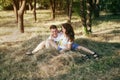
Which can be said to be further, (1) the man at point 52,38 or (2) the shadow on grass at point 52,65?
(1) the man at point 52,38

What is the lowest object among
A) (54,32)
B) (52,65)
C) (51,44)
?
(52,65)

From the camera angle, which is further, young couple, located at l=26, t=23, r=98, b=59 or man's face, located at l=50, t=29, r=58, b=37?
man's face, located at l=50, t=29, r=58, b=37

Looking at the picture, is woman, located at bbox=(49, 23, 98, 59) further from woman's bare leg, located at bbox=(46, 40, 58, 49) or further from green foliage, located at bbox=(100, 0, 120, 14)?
green foliage, located at bbox=(100, 0, 120, 14)

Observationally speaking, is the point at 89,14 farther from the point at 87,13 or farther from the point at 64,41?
the point at 64,41

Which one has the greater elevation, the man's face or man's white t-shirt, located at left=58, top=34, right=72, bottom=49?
the man's face

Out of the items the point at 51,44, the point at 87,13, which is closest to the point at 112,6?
the point at 87,13

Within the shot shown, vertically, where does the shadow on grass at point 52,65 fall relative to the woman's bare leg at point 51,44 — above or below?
below

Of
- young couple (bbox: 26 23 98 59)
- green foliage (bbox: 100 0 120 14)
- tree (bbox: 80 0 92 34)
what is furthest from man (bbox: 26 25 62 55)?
green foliage (bbox: 100 0 120 14)

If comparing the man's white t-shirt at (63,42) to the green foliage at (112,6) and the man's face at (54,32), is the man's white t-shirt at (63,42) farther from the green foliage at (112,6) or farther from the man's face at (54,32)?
the green foliage at (112,6)

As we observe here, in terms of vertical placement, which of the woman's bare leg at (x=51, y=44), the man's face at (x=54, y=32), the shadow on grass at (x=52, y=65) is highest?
the man's face at (x=54, y=32)

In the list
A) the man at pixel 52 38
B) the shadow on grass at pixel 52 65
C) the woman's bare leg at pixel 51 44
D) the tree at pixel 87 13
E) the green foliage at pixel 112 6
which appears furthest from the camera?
the green foliage at pixel 112 6

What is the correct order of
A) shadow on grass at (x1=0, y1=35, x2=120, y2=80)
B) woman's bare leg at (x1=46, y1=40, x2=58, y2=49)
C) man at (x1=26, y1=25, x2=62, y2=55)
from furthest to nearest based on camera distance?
man at (x1=26, y1=25, x2=62, y2=55)
woman's bare leg at (x1=46, y1=40, x2=58, y2=49)
shadow on grass at (x1=0, y1=35, x2=120, y2=80)

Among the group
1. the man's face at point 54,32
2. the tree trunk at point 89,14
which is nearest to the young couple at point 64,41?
the man's face at point 54,32

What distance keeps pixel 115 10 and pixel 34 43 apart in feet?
59.9
